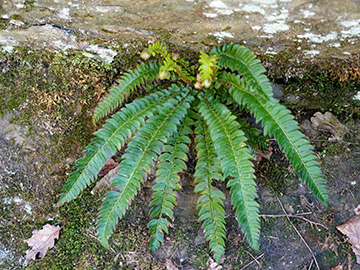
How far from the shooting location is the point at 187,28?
9.19 ft

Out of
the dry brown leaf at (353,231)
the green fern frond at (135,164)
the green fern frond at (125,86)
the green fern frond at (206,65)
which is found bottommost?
the dry brown leaf at (353,231)

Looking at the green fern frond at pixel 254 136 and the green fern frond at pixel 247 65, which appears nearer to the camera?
the green fern frond at pixel 247 65

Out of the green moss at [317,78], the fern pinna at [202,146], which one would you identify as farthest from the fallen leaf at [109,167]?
the green moss at [317,78]

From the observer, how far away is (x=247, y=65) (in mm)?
2648

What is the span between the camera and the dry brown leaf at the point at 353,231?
282cm

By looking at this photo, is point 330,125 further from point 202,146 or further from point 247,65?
point 202,146

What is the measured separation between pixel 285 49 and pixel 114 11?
5.31 ft

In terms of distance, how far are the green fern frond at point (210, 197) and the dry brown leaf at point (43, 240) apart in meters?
1.40

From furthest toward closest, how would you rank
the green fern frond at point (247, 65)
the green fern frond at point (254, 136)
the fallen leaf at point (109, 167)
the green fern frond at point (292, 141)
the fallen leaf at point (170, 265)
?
the fallen leaf at point (109, 167) < the green fern frond at point (254, 136) < the fallen leaf at point (170, 265) < the green fern frond at point (247, 65) < the green fern frond at point (292, 141)

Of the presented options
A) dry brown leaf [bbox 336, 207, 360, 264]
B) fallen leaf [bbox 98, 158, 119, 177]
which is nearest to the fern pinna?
fallen leaf [bbox 98, 158, 119, 177]

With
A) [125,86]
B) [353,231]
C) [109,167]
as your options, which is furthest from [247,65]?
[353,231]

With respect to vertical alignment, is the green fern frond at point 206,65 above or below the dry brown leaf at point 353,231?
above

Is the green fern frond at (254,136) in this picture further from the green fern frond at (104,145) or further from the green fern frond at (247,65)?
the green fern frond at (104,145)

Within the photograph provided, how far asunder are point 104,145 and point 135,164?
317mm
